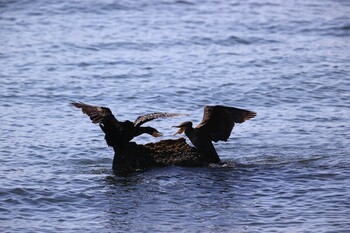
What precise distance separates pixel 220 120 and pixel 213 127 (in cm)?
12

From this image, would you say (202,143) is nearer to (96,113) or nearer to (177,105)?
(96,113)

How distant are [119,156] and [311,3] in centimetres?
1267

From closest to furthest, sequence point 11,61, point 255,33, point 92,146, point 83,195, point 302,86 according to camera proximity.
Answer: point 83,195
point 92,146
point 302,86
point 11,61
point 255,33

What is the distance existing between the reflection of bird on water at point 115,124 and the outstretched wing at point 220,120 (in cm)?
62

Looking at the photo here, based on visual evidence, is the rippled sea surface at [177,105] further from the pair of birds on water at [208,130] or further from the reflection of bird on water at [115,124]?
the reflection of bird on water at [115,124]

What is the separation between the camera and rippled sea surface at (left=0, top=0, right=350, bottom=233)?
915cm

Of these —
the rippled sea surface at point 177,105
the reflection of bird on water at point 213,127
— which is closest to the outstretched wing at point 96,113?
the rippled sea surface at point 177,105

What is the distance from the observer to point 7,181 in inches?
400

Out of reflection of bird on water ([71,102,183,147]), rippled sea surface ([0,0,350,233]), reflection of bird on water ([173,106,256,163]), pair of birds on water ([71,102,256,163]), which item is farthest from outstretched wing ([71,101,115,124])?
reflection of bird on water ([173,106,256,163])

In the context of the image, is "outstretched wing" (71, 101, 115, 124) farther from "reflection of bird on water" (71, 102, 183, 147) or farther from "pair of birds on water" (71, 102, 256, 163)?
"pair of birds on water" (71, 102, 256, 163)

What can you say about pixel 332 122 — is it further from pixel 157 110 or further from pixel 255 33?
pixel 255 33

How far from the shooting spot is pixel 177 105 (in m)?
13.8

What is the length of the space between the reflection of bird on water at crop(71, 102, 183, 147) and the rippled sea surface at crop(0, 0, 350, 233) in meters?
0.48

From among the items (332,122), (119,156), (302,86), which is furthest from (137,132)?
(302,86)
